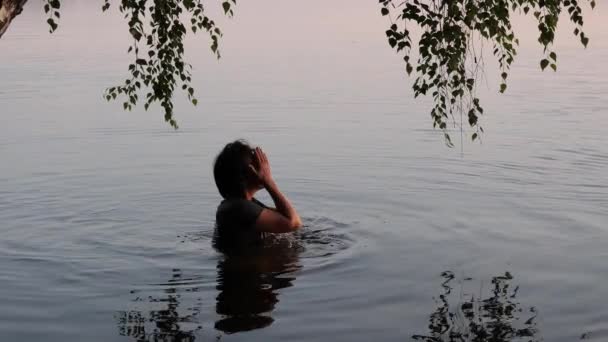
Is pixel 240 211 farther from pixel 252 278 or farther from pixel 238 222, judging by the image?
pixel 252 278

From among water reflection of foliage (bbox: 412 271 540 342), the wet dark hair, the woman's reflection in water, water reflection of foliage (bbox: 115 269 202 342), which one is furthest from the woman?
water reflection of foliage (bbox: 412 271 540 342)

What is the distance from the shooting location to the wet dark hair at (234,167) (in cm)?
963

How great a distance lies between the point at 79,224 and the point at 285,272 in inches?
170

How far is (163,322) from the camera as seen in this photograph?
8492mm

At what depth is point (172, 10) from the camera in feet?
33.0

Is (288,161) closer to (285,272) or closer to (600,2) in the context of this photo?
(285,272)

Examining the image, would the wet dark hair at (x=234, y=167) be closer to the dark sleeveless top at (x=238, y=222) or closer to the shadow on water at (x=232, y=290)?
the dark sleeveless top at (x=238, y=222)

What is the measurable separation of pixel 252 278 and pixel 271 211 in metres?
0.81

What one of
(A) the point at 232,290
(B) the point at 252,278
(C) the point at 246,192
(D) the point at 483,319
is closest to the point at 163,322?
(A) the point at 232,290

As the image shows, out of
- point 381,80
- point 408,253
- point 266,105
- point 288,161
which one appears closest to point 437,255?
point 408,253

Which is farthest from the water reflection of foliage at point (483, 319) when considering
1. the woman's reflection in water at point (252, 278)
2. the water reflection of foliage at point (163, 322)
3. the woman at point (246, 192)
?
the water reflection of foliage at point (163, 322)

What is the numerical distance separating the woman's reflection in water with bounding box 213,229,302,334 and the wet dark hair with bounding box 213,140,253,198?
76 cm

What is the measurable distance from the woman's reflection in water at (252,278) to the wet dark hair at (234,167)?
76cm

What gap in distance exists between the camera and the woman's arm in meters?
9.72
